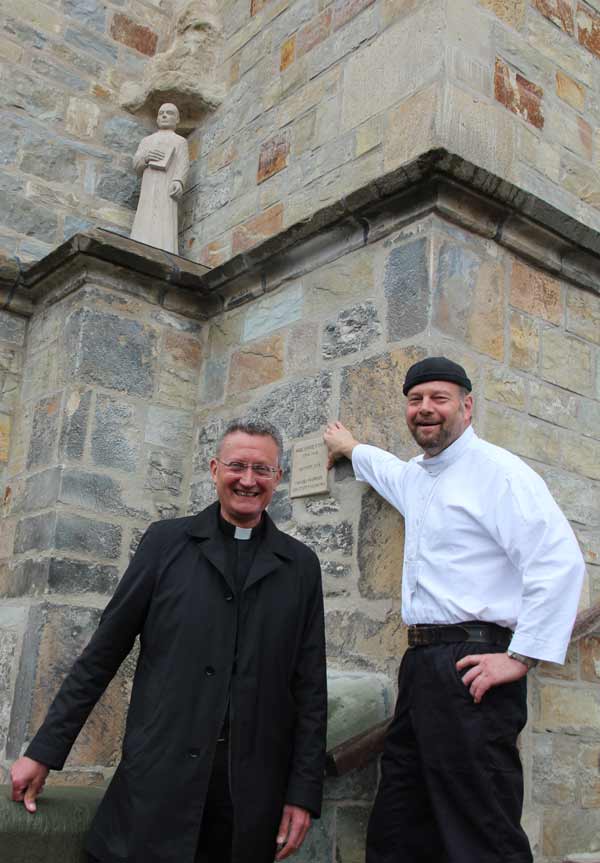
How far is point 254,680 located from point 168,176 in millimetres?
3518

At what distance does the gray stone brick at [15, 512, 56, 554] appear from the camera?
12.8 ft

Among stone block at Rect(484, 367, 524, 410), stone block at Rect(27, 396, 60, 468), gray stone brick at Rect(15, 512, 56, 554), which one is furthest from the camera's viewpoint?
stone block at Rect(27, 396, 60, 468)

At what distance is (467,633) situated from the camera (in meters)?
2.47

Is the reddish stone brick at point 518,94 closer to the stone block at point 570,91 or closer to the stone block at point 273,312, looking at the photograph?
the stone block at point 570,91

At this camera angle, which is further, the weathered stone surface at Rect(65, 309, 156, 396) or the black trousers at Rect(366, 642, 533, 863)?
the weathered stone surface at Rect(65, 309, 156, 396)

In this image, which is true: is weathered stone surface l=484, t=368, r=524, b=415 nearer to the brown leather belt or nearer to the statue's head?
the brown leather belt

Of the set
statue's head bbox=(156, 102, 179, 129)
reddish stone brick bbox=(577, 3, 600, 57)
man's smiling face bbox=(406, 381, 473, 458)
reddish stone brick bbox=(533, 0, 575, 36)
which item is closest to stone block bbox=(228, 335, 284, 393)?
man's smiling face bbox=(406, 381, 473, 458)

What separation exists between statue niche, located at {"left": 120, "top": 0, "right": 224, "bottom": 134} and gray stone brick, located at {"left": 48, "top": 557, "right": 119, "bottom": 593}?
8.97 ft

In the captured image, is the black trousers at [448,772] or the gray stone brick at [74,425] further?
the gray stone brick at [74,425]

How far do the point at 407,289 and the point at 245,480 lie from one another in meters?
1.36

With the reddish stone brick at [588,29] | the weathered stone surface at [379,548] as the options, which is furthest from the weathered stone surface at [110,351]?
the reddish stone brick at [588,29]

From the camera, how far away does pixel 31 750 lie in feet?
7.07

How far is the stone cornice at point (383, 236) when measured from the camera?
133 inches

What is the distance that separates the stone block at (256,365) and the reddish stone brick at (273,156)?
3.13 feet
